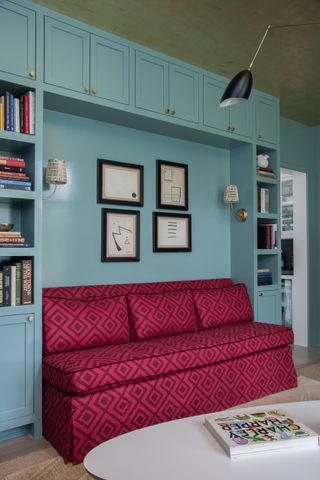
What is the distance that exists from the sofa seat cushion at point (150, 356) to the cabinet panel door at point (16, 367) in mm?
122

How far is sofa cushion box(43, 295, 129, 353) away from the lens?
2488 mm

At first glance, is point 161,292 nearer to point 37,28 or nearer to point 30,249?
point 30,249

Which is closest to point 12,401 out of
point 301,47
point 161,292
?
point 161,292

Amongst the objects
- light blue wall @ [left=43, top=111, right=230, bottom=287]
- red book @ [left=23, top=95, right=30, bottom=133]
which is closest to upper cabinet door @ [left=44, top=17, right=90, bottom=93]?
red book @ [left=23, top=95, right=30, bottom=133]

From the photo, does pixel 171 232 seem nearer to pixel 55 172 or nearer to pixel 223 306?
pixel 223 306

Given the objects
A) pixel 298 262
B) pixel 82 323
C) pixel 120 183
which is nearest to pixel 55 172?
pixel 120 183

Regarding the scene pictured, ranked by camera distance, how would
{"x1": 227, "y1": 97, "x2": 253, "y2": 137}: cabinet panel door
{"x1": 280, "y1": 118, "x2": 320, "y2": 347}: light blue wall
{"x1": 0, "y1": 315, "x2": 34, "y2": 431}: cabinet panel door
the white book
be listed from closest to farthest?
{"x1": 0, "y1": 315, "x2": 34, "y2": 431}: cabinet panel door → the white book → {"x1": 227, "y1": 97, "x2": 253, "y2": 137}: cabinet panel door → {"x1": 280, "y1": 118, "x2": 320, "y2": 347}: light blue wall

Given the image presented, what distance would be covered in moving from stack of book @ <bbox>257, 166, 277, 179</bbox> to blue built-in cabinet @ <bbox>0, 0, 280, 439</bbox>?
0.12 metres

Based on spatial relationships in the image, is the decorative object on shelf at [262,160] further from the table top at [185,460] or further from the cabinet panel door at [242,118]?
the table top at [185,460]

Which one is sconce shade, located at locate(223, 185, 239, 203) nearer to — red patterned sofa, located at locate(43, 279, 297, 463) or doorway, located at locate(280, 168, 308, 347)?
red patterned sofa, located at locate(43, 279, 297, 463)

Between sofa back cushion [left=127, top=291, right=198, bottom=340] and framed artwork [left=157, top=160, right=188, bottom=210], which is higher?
framed artwork [left=157, top=160, right=188, bottom=210]

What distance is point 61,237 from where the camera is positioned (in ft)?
9.50

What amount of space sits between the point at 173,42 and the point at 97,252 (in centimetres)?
170

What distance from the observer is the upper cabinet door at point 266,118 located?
3812 mm
